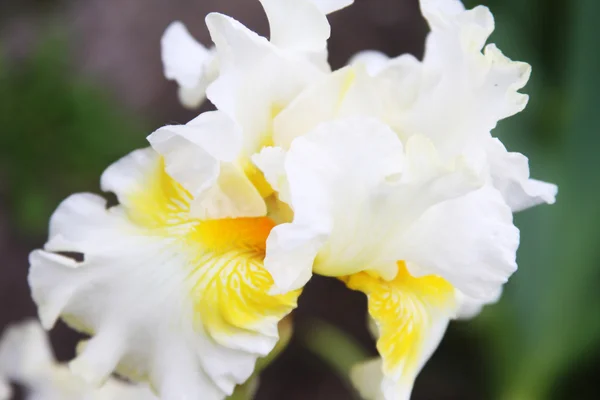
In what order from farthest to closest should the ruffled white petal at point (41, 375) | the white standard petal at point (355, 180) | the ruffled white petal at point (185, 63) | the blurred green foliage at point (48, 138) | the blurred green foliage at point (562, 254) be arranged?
1. the blurred green foliage at point (48, 138)
2. the blurred green foliage at point (562, 254)
3. the ruffled white petal at point (41, 375)
4. the ruffled white petal at point (185, 63)
5. the white standard petal at point (355, 180)

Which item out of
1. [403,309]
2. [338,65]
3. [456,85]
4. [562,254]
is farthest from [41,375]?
[338,65]

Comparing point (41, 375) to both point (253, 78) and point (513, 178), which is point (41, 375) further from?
point (513, 178)

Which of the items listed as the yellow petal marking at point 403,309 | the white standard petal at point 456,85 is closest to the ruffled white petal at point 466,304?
the yellow petal marking at point 403,309

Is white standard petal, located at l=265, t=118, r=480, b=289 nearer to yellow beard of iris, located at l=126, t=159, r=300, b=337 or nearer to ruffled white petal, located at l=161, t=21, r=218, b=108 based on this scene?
yellow beard of iris, located at l=126, t=159, r=300, b=337

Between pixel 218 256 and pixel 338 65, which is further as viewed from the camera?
pixel 338 65

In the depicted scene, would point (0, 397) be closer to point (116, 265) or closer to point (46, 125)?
point (116, 265)

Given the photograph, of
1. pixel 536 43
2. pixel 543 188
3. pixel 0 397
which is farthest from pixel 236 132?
pixel 536 43

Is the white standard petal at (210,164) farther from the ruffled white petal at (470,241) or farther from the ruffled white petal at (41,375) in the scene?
the ruffled white petal at (41,375)
